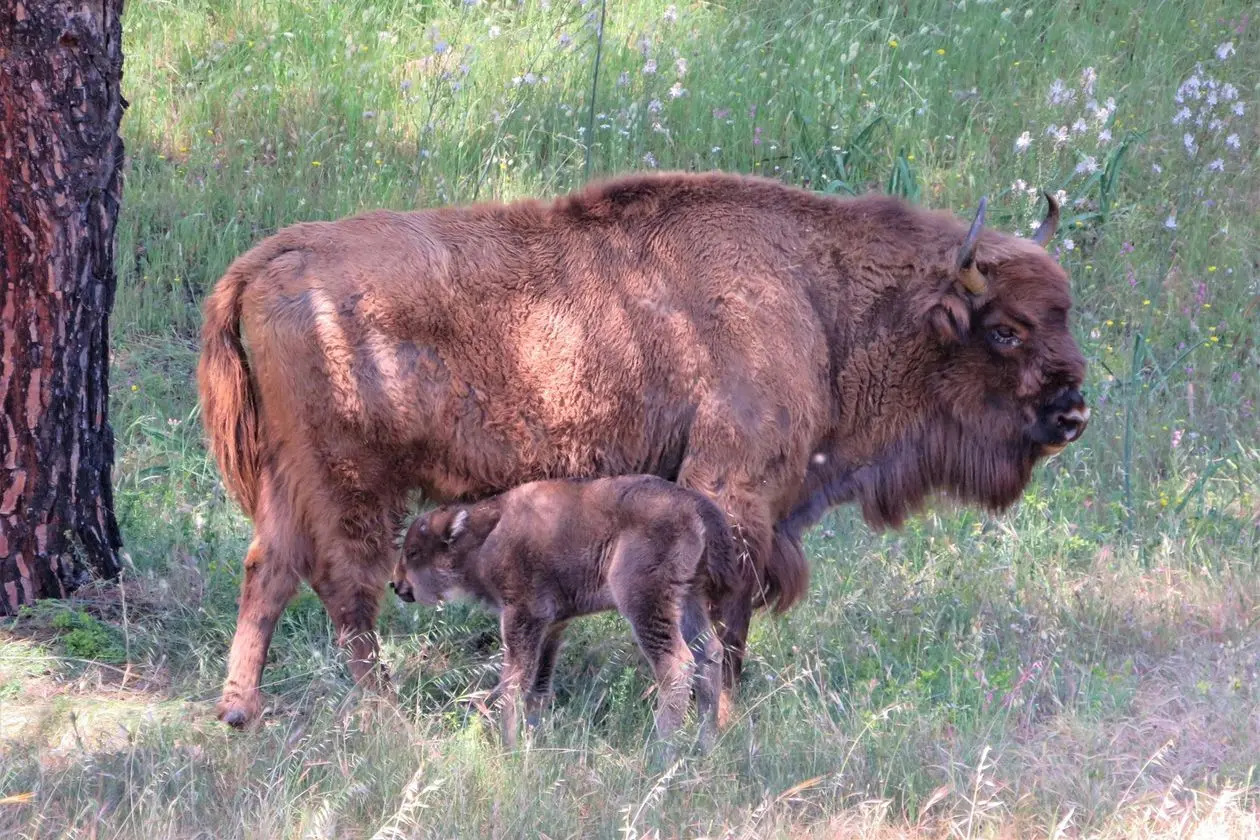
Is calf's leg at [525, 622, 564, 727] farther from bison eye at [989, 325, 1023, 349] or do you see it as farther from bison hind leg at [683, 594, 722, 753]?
bison eye at [989, 325, 1023, 349]

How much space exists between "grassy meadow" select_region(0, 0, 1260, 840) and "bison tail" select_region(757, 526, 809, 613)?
0.97 ft

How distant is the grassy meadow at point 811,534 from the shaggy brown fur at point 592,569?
196 mm

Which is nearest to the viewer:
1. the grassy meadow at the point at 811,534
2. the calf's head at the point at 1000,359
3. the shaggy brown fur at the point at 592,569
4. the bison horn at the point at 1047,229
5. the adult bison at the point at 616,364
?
the grassy meadow at the point at 811,534

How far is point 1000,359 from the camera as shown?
18.3ft

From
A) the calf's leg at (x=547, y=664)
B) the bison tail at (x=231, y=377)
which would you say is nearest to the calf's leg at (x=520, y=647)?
the calf's leg at (x=547, y=664)

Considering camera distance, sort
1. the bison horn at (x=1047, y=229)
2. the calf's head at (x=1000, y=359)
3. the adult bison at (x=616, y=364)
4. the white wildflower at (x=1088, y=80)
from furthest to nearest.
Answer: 1. the white wildflower at (x=1088, y=80)
2. the bison horn at (x=1047, y=229)
3. the calf's head at (x=1000, y=359)
4. the adult bison at (x=616, y=364)

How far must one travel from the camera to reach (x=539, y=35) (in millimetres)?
11016

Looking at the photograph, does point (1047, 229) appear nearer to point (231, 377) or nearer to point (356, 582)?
point (356, 582)

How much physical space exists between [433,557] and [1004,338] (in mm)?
2435

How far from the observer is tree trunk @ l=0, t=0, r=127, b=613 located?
5395mm

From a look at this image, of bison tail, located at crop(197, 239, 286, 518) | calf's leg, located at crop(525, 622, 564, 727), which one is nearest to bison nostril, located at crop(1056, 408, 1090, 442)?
calf's leg, located at crop(525, 622, 564, 727)

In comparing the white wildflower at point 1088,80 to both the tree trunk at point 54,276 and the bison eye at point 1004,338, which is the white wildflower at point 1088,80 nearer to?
the bison eye at point 1004,338

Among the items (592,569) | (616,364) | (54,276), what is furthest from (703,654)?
(54,276)

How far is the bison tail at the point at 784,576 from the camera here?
536 cm
